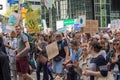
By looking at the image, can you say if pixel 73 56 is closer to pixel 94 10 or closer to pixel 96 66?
pixel 96 66

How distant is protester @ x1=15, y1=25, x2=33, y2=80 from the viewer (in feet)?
40.3

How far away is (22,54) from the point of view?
12273 millimetres

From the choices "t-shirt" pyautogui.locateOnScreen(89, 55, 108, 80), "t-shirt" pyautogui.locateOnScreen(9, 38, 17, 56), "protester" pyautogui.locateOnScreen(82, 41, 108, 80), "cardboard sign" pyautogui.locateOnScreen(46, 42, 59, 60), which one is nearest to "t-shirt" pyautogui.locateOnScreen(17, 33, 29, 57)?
"cardboard sign" pyautogui.locateOnScreen(46, 42, 59, 60)

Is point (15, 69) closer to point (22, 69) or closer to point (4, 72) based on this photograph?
point (22, 69)

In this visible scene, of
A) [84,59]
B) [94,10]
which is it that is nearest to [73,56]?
[84,59]

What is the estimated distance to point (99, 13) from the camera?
7338 centimetres

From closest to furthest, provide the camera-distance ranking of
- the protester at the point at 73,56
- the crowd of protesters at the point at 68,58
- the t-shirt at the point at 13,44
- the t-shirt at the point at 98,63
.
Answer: the t-shirt at the point at 98,63 → the crowd of protesters at the point at 68,58 → the protester at the point at 73,56 → the t-shirt at the point at 13,44

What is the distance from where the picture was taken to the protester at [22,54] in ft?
40.3

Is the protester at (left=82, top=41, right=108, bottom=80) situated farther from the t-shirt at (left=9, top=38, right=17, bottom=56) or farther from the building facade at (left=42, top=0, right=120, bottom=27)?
the building facade at (left=42, top=0, right=120, bottom=27)

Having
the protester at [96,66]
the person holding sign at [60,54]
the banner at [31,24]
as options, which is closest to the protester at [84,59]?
the person holding sign at [60,54]

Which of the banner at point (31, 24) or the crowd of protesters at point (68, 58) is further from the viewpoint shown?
the banner at point (31, 24)

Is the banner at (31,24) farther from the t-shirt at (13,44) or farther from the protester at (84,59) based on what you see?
the protester at (84,59)

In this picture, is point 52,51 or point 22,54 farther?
point 22,54

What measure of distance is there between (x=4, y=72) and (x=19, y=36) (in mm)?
4270
